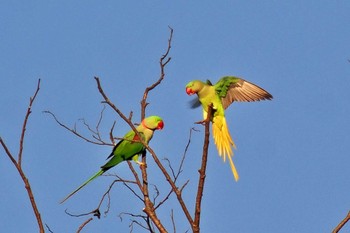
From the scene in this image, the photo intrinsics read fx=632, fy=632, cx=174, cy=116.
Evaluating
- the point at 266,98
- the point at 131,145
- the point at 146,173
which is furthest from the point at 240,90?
the point at 146,173

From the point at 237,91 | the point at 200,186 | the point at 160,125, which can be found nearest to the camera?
the point at 200,186

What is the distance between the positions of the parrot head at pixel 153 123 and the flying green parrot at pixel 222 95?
0.40m

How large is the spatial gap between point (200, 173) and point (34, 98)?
100 cm

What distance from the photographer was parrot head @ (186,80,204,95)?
20.3 feet

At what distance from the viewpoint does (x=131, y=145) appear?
5.81 meters

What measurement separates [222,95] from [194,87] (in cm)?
43

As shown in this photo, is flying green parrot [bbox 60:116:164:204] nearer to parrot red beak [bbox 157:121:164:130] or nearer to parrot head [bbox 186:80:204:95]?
parrot red beak [bbox 157:121:164:130]

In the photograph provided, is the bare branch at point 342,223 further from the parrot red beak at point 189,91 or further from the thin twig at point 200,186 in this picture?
the parrot red beak at point 189,91

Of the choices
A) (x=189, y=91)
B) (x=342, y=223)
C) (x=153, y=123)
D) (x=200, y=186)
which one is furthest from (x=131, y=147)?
(x=342, y=223)

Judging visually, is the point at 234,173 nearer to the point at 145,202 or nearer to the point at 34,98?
the point at 145,202

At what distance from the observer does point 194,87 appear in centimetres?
619

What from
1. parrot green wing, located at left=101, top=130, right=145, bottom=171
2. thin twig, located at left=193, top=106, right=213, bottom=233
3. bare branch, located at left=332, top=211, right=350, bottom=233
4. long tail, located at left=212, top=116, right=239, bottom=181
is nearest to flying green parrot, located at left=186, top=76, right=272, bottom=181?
long tail, located at left=212, top=116, right=239, bottom=181

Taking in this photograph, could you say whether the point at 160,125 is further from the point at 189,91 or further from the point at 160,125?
the point at 189,91

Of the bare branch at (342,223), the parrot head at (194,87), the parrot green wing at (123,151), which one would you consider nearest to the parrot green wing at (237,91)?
the parrot head at (194,87)
